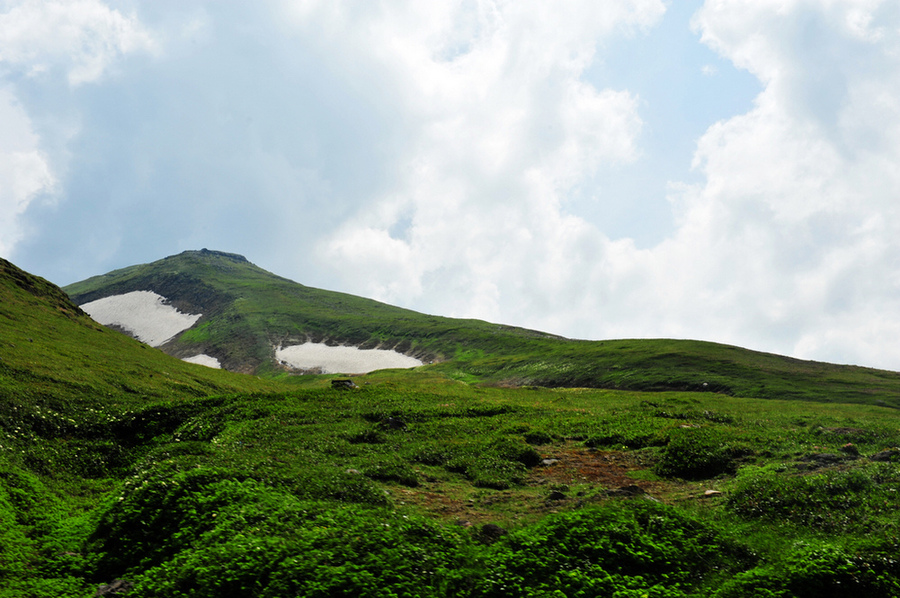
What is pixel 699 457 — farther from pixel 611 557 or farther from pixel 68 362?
pixel 68 362

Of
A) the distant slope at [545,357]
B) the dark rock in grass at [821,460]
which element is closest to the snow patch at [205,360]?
the distant slope at [545,357]

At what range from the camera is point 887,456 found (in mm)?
20859

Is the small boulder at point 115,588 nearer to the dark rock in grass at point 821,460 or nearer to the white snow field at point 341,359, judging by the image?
the dark rock in grass at point 821,460

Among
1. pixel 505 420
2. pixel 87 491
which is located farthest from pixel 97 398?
pixel 505 420

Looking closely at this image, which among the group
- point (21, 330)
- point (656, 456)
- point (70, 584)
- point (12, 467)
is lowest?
point (70, 584)

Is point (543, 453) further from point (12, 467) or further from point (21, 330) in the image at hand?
point (21, 330)

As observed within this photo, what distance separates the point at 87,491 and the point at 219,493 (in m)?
10.0

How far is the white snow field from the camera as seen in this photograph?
145 metres

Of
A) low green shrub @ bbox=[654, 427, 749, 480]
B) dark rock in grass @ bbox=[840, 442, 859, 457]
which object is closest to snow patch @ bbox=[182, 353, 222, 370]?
low green shrub @ bbox=[654, 427, 749, 480]

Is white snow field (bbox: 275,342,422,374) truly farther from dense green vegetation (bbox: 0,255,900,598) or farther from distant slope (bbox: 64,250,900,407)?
dense green vegetation (bbox: 0,255,900,598)

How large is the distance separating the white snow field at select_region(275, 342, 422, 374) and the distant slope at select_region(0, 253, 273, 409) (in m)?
75.5

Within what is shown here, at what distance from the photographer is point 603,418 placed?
123 ft

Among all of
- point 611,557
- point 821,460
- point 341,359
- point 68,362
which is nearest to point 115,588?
point 611,557

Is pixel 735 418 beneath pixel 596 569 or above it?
above
